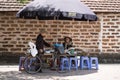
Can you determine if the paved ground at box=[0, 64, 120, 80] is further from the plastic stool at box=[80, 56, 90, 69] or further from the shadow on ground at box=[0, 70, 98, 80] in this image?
the plastic stool at box=[80, 56, 90, 69]

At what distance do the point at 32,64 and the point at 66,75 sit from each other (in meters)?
1.47

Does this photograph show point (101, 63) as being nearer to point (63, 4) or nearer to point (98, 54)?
point (98, 54)

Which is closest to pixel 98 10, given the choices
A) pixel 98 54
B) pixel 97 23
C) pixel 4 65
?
pixel 97 23

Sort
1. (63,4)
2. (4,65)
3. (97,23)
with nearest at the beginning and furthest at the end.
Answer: (63,4) → (4,65) → (97,23)

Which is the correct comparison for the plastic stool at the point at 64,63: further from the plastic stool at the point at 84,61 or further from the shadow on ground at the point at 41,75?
the plastic stool at the point at 84,61

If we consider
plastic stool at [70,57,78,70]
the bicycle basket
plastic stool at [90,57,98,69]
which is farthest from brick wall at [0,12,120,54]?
the bicycle basket

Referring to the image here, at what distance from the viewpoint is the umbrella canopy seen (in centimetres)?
1502

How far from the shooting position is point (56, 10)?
15.0 meters

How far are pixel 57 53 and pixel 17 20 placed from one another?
4198 millimetres

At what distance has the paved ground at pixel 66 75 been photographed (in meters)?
14.0

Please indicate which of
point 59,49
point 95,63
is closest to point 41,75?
point 59,49

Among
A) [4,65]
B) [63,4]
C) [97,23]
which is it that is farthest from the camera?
[97,23]

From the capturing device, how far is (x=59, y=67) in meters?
15.6

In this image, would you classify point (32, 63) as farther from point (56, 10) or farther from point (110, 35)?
point (110, 35)
